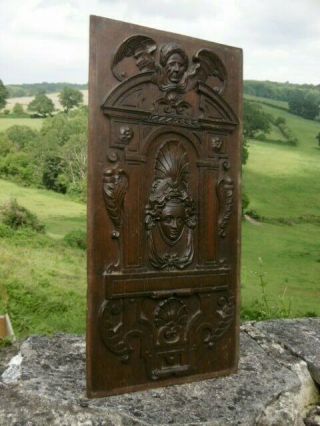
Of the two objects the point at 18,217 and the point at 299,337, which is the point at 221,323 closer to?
the point at 299,337

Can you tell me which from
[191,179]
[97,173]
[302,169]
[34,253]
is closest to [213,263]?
[191,179]

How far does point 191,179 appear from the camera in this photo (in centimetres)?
301

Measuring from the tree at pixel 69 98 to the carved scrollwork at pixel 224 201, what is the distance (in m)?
7.28

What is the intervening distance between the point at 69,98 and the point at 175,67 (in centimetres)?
761

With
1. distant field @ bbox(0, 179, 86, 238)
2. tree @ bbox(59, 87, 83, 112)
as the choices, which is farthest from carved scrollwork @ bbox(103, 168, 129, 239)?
tree @ bbox(59, 87, 83, 112)

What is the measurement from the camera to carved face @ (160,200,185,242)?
291cm

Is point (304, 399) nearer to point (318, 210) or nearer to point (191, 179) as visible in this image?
point (191, 179)

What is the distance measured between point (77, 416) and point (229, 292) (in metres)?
1.18

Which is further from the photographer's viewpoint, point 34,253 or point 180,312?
point 34,253

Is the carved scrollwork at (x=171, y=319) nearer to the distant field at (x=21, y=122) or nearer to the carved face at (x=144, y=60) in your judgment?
the carved face at (x=144, y=60)

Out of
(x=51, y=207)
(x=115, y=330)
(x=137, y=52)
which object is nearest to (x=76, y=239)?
(x=51, y=207)

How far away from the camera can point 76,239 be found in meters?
7.65

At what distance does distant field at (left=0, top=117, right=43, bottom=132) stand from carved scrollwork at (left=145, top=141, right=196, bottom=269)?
6709mm

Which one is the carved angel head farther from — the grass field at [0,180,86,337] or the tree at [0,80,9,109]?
the tree at [0,80,9,109]
